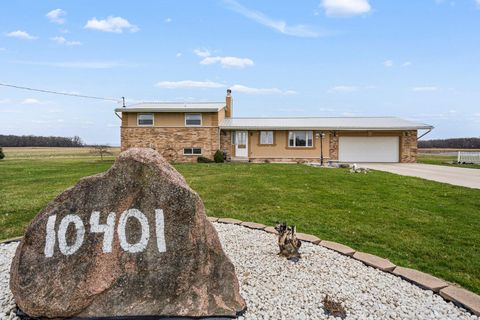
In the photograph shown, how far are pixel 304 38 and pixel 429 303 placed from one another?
13.2 metres

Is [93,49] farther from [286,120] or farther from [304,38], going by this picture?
[286,120]

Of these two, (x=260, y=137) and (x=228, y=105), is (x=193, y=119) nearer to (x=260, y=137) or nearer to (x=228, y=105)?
(x=260, y=137)

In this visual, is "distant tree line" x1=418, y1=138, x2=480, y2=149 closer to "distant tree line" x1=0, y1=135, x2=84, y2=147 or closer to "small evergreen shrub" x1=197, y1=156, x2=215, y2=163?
"small evergreen shrub" x1=197, y1=156, x2=215, y2=163

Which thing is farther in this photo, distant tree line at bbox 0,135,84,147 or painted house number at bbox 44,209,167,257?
distant tree line at bbox 0,135,84,147

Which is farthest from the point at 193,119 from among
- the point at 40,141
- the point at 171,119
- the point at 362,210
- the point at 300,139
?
the point at 40,141

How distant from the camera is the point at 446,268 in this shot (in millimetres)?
4230

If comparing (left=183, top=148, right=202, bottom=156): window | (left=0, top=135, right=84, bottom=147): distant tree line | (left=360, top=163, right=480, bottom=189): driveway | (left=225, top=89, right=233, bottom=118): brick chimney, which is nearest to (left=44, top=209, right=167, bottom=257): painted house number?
(left=360, top=163, right=480, bottom=189): driveway

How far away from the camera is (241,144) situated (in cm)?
2434

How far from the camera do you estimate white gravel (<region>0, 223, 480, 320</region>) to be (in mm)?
3041

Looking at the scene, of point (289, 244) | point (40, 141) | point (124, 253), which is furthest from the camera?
point (40, 141)

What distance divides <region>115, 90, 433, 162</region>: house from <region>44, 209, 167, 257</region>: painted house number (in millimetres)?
20053

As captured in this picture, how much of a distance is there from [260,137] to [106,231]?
2176 cm

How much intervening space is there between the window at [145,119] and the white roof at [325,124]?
514cm

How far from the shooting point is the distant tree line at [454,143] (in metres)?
50.1
